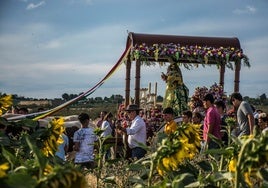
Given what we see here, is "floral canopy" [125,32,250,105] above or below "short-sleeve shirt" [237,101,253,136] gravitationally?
above

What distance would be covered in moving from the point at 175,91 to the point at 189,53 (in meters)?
0.80

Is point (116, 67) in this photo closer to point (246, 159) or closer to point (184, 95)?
point (184, 95)

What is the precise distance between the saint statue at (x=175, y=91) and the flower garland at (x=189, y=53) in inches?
9.6

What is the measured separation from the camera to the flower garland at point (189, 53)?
9570 mm

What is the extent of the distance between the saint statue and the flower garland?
24 centimetres

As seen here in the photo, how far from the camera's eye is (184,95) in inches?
401

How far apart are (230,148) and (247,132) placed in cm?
503

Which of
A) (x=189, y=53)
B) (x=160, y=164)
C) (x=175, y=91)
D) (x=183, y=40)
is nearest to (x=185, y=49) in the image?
(x=189, y=53)

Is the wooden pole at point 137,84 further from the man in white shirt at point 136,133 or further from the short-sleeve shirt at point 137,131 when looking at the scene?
the short-sleeve shirt at point 137,131

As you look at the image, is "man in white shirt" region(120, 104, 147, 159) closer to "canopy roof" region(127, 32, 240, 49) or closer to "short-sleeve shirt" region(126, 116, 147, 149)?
"short-sleeve shirt" region(126, 116, 147, 149)

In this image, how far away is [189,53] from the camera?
32.6 feet

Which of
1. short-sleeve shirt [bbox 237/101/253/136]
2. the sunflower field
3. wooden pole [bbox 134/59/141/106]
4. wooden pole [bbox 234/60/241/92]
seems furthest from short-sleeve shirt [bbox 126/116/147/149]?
the sunflower field

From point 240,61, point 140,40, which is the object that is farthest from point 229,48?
point 140,40

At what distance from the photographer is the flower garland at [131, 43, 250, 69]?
31.4 ft
